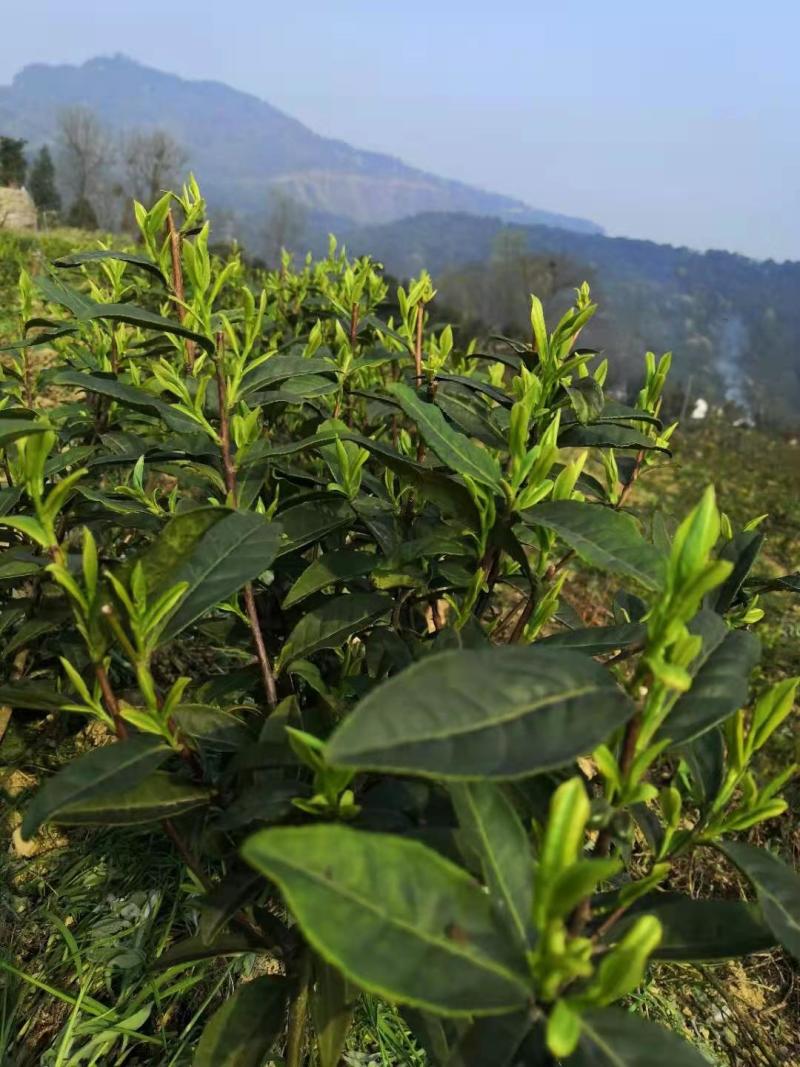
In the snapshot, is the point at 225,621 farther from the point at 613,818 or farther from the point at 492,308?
the point at 492,308

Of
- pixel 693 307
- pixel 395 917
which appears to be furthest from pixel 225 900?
pixel 693 307

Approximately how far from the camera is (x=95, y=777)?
0.80 m

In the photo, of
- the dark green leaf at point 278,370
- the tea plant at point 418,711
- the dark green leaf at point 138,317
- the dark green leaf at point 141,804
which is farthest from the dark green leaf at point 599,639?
the dark green leaf at point 138,317

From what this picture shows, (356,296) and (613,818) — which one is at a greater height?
(356,296)

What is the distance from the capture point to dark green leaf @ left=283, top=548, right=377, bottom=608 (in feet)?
4.05

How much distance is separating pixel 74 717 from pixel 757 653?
1.76 meters

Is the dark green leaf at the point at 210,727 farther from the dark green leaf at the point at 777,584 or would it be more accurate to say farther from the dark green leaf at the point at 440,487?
the dark green leaf at the point at 777,584

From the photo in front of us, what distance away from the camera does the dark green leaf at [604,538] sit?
2.74ft

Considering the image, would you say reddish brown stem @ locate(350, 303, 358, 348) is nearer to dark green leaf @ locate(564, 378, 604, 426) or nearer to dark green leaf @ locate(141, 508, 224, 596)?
dark green leaf @ locate(564, 378, 604, 426)

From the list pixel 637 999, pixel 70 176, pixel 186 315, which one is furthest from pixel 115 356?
pixel 70 176

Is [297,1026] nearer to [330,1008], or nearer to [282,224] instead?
[330,1008]

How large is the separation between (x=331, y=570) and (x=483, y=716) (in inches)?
26.9

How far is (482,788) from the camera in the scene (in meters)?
0.71

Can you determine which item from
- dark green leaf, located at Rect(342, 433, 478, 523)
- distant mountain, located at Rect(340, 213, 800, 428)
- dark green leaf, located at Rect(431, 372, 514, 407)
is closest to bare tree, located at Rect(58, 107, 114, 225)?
distant mountain, located at Rect(340, 213, 800, 428)
